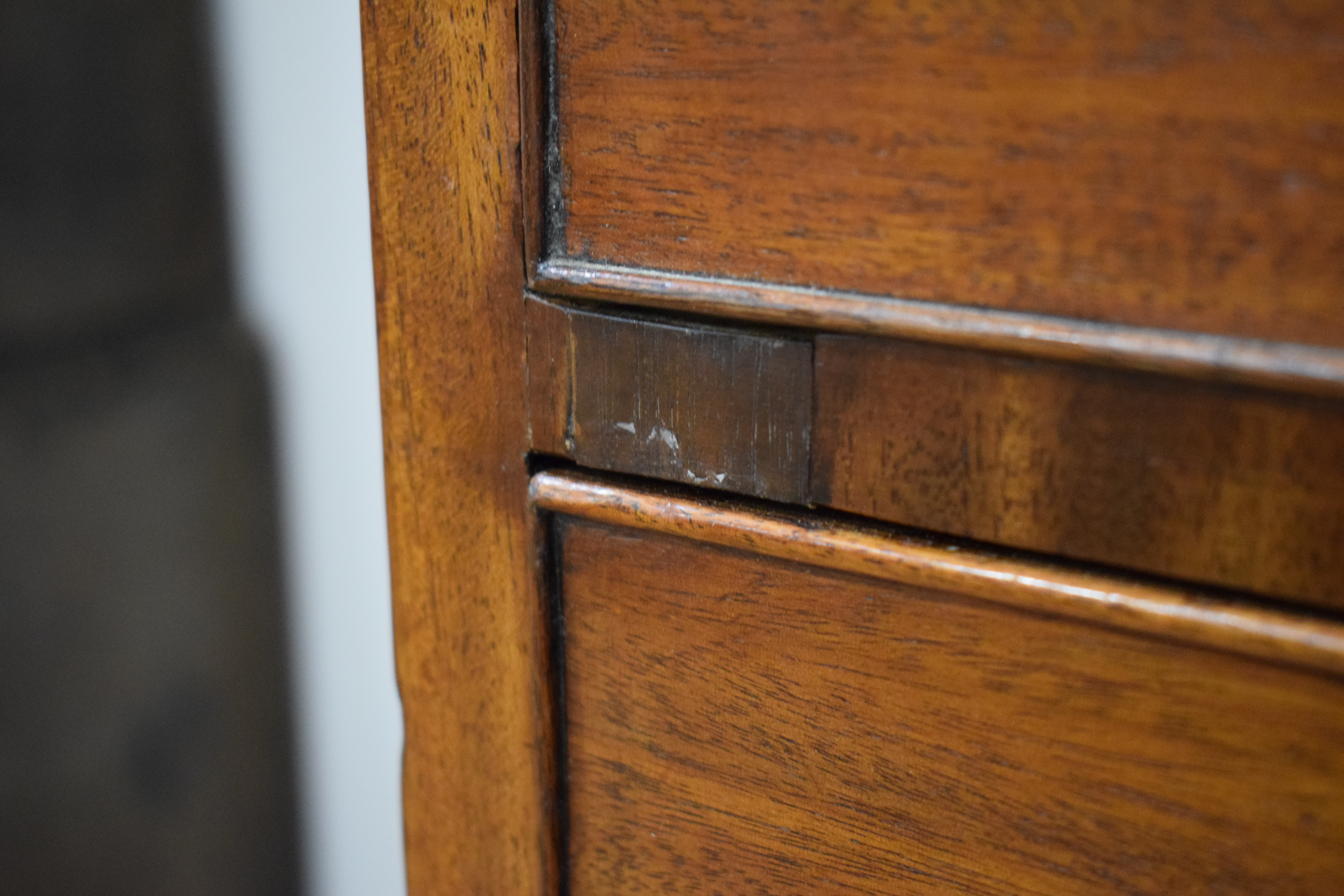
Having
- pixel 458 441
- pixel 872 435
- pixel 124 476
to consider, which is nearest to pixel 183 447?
pixel 124 476

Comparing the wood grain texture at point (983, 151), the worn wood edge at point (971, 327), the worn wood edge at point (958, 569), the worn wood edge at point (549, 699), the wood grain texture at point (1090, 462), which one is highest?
the wood grain texture at point (983, 151)

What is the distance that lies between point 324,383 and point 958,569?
44 cm

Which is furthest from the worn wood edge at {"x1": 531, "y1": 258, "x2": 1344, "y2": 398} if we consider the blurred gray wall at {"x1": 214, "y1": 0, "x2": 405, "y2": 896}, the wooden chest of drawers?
the blurred gray wall at {"x1": 214, "y1": 0, "x2": 405, "y2": 896}

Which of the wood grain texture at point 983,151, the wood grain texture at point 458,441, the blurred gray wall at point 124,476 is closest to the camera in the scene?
the wood grain texture at point 983,151

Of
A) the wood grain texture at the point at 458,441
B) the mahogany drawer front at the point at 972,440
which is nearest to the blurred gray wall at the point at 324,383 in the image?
the wood grain texture at the point at 458,441

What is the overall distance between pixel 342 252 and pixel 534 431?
269 millimetres

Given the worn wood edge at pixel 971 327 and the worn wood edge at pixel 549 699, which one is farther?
the worn wood edge at pixel 549 699

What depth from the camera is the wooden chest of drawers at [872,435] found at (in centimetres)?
29

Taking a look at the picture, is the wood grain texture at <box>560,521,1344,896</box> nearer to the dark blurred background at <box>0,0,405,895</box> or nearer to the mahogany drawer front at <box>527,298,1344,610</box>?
the mahogany drawer front at <box>527,298,1344,610</box>

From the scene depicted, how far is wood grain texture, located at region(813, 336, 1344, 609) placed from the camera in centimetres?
29

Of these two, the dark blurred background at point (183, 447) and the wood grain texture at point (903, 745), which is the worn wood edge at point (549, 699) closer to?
the wood grain texture at point (903, 745)

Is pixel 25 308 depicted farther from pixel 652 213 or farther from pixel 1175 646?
pixel 1175 646

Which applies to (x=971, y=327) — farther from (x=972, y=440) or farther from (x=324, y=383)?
(x=324, y=383)

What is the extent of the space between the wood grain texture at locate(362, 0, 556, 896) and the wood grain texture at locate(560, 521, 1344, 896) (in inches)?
1.0
